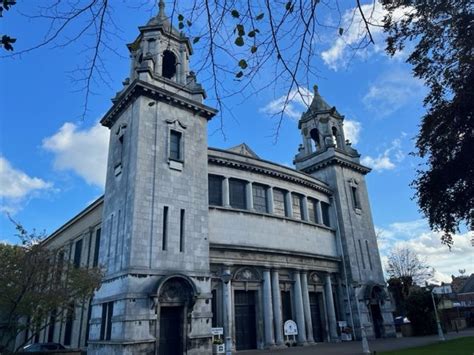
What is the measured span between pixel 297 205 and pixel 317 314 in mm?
9173

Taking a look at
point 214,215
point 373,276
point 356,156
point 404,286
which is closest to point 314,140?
point 356,156

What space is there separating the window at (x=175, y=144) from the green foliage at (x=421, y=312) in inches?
1026

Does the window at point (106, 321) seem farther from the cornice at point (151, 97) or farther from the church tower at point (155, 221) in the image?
the cornice at point (151, 97)

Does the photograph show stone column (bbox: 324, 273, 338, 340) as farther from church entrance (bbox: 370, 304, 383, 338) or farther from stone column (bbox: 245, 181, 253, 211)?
stone column (bbox: 245, 181, 253, 211)

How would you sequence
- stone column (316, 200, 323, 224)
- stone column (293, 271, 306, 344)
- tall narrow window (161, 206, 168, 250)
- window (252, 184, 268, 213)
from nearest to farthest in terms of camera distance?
tall narrow window (161, 206, 168, 250) → stone column (293, 271, 306, 344) → window (252, 184, 268, 213) → stone column (316, 200, 323, 224)

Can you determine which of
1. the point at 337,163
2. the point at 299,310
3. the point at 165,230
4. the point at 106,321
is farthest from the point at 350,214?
the point at 106,321

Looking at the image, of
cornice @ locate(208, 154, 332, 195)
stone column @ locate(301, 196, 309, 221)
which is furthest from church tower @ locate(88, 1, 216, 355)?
stone column @ locate(301, 196, 309, 221)

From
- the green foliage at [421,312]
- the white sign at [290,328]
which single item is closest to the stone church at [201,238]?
the white sign at [290,328]

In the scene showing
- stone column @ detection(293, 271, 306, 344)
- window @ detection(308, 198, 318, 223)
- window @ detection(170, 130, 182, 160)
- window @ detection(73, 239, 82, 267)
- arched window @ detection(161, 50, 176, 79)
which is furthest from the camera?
window @ detection(73, 239, 82, 267)

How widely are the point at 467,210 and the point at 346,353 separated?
10.7 meters

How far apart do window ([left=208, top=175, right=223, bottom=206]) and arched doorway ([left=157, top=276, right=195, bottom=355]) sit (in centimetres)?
736

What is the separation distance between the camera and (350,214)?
35.0 m

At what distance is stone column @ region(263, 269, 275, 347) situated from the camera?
988 inches

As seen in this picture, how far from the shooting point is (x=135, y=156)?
21.7 meters
